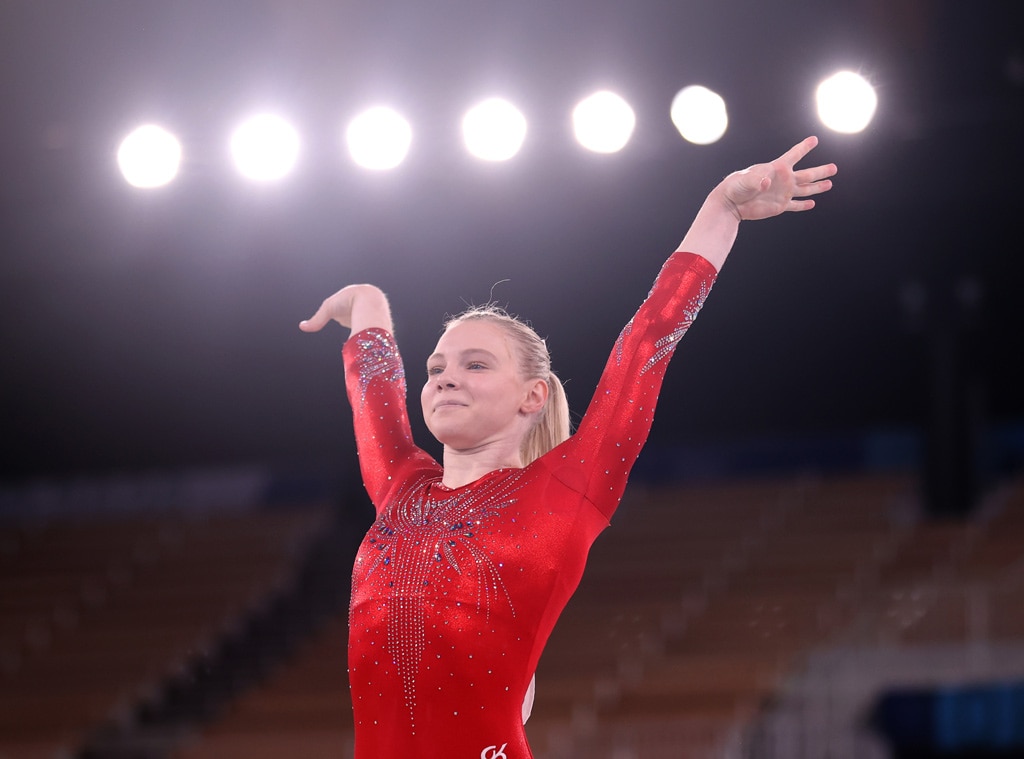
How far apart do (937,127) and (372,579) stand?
397cm

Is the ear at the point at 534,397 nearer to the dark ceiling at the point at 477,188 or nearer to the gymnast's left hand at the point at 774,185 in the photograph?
the gymnast's left hand at the point at 774,185

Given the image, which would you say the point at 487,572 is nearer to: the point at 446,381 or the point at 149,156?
the point at 446,381

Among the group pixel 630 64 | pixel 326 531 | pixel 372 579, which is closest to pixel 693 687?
pixel 630 64

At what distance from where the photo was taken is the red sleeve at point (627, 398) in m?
2.13

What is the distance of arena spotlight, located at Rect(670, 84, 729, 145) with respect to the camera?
4910mm

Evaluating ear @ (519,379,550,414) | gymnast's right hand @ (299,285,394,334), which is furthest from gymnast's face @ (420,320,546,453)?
gymnast's right hand @ (299,285,394,334)

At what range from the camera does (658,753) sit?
251 inches

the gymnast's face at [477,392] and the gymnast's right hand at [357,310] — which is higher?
the gymnast's right hand at [357,310]

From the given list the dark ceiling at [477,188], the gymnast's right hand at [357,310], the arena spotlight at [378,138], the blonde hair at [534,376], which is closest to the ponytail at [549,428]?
the blonde hair at [534,376]

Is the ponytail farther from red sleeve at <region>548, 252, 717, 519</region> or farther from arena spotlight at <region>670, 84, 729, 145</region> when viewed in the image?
arena spotlight at <region>670, 84, 729, 145</region>

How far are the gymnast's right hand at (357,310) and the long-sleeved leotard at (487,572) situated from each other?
0.45 metres

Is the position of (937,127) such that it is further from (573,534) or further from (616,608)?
(616,608)

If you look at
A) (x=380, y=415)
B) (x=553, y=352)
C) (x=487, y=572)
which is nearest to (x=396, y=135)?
(x=553, y=352)

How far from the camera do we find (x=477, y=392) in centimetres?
221
